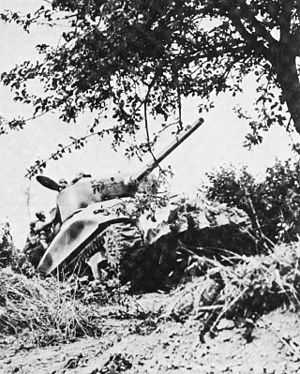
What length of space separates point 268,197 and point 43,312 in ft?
13.4

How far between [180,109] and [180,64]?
2.19 ft

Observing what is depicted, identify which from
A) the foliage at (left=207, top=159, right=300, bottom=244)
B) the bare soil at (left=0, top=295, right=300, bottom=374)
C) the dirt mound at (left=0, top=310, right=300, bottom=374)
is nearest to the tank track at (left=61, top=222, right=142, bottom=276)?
the foliage at (left=207, top=159, right=300, bottom=244)

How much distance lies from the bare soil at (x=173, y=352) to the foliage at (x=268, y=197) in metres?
0.78

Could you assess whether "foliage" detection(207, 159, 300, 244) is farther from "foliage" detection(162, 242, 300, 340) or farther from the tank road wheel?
the tank road wheel

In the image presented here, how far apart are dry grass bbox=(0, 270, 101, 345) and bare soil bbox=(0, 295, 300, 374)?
18 cm

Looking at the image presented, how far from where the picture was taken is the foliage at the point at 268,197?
14.3 ft

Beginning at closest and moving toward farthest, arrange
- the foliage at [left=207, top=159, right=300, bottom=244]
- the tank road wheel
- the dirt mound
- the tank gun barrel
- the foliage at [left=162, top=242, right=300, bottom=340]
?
the dirt mound < the foliage at [left=162, top=242, right=300, bottom=340] < the foliage at [left=207, top=159, right=300, bottom=244] < the tank road wheel < the tank gun barrel

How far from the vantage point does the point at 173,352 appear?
3.31 meters

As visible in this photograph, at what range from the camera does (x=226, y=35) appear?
8508 millimetres

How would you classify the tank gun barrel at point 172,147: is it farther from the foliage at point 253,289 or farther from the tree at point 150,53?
the foliage at point 253,289

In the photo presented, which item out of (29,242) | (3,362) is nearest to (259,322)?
(3,362)

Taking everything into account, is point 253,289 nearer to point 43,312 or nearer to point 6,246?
point 43,312

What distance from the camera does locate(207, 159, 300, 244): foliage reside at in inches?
171

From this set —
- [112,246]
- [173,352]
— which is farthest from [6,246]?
[173,352]
